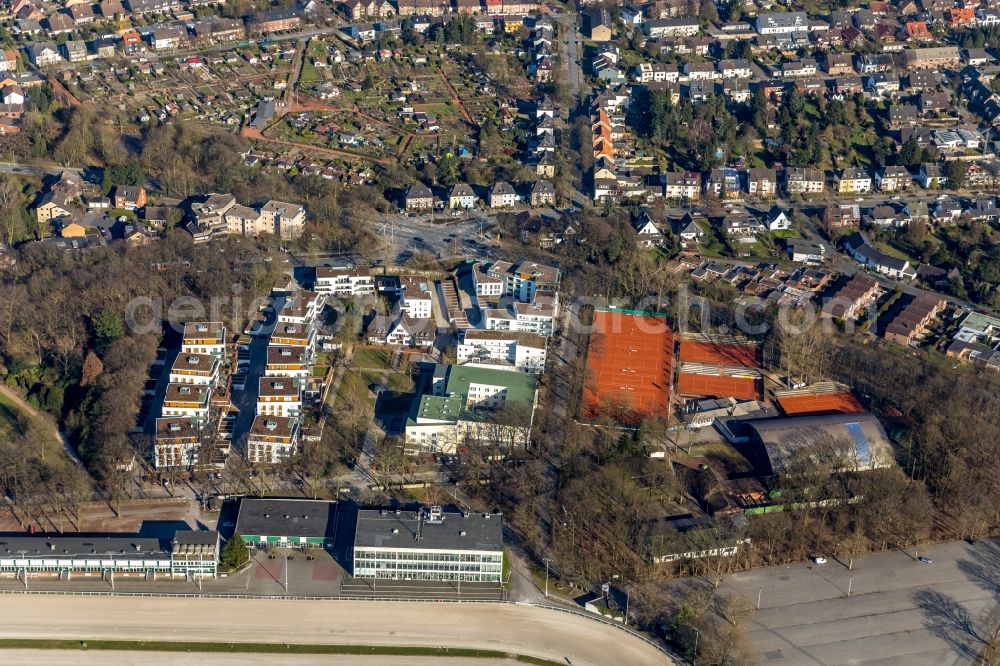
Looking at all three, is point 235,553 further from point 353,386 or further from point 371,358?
point 371,358

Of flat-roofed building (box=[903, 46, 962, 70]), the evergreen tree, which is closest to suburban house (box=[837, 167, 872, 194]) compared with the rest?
flat-roofed building (box=[903, 46, 962, 70])

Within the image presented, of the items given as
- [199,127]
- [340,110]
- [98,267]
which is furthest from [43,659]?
[340,110]

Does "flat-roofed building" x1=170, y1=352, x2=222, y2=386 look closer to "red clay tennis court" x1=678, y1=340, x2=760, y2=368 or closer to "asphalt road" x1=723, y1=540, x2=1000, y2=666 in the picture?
"red clay tennis court" x1=678, y1=340, x2=760, y2=368

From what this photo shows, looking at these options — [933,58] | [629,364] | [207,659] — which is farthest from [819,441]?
[933,58]

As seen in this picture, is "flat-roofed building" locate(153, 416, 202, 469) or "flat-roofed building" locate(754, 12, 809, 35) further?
"flat-roofed building" locate(754, 12, 809, 35)

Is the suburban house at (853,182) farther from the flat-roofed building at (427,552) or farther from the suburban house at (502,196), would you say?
the flat-roofed building at (427,552)

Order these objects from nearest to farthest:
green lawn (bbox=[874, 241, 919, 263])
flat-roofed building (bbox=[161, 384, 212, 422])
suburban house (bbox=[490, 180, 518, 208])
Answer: flat-roofed building (bbox=[161, 384, 212, 422])
green lawn (bbox=[874, 241, 919, 263])
suburban house (bbox=[490, 180, 518, 208])

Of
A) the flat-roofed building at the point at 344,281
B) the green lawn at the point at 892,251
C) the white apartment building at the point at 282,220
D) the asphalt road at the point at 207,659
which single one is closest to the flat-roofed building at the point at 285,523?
the asphalt road at the point at 207,659
